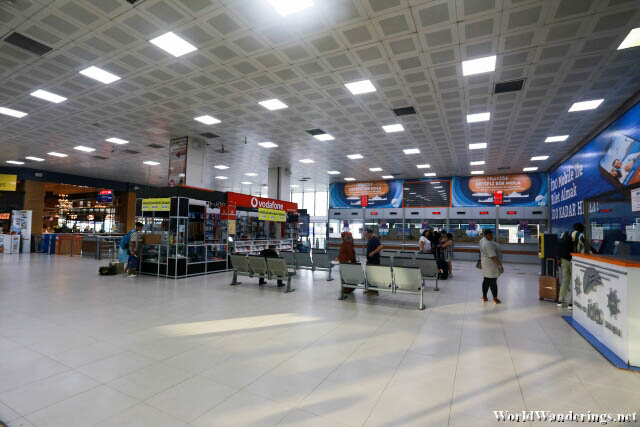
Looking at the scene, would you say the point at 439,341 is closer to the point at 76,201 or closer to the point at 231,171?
the point at 231,171

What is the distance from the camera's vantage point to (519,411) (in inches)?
93.4

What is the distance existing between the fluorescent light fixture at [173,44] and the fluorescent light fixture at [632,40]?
22.0ft

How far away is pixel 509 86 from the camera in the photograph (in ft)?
20.7

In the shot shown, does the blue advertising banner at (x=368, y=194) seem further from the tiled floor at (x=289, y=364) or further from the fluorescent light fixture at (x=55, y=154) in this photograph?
the fluorescent light fixture at (x=55, y=154)

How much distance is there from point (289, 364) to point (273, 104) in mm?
6076

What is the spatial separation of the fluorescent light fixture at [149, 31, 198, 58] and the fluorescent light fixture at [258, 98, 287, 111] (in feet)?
7.48

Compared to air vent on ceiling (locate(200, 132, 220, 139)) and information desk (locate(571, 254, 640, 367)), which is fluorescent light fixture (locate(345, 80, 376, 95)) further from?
air vent on ceiling (locate(200, 132, 220, 139))

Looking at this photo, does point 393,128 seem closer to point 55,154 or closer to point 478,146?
point 478,146

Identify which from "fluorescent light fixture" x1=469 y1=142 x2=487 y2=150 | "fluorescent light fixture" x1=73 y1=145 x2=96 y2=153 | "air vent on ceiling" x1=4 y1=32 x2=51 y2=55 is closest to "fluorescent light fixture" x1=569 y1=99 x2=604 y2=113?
"fluorescent light fixture" x1=469 y1=142 x2=487 y2=150

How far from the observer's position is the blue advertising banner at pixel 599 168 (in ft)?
21.6

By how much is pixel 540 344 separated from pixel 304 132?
305 inches

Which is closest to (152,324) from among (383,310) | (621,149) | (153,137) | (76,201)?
(383,310)

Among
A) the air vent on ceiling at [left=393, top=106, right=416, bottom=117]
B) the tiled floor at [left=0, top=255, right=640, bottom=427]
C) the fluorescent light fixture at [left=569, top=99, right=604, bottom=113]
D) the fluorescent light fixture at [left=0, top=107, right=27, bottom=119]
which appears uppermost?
the air vent on ceiling at [left=393, top=106, right=416, bottom=117]

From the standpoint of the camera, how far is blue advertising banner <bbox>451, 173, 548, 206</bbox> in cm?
1460
